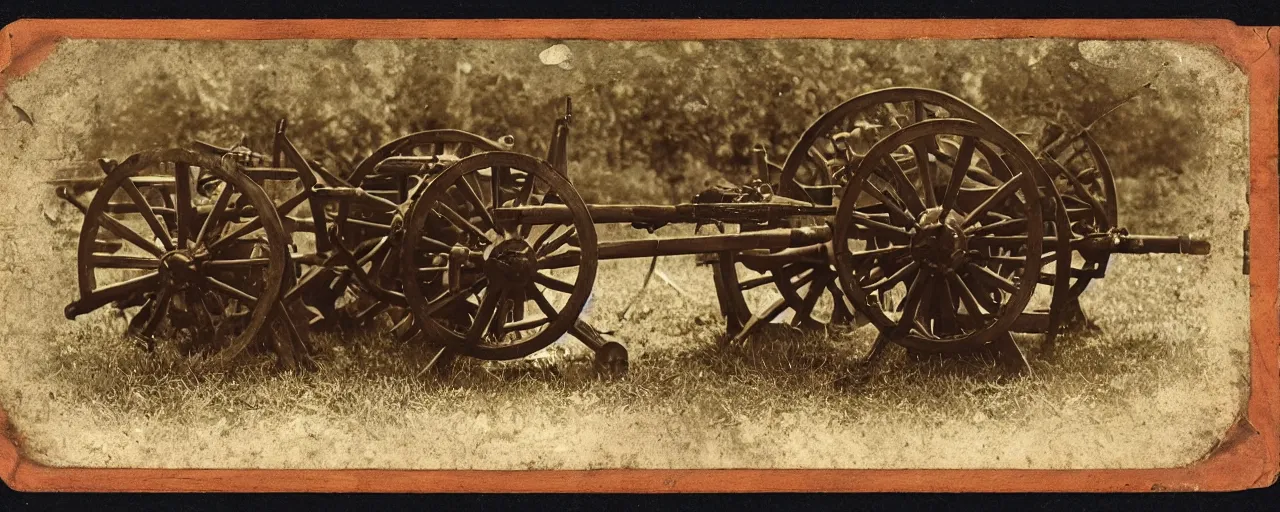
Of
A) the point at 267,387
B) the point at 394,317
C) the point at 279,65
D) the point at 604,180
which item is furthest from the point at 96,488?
the point at 604,180

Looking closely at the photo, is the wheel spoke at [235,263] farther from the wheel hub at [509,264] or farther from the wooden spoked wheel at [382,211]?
the wheel hub at [509,264]

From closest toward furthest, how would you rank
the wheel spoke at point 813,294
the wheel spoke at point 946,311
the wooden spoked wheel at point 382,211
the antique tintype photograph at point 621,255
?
the antique tintype photograph at point 621,255, the wheel spoke at point 946,311, the wooden spoked wheel at point 382,211, the wheel spoke at point 813,294

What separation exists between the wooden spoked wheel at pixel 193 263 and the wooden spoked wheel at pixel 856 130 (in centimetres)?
255

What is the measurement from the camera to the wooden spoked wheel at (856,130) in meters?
6.70

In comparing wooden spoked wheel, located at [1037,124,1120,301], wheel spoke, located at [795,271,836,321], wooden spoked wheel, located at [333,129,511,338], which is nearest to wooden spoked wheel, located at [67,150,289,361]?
wooden spoked wheel, located at [333,129,511,338]

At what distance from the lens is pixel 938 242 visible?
20.9 feet

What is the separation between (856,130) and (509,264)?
1.86 m

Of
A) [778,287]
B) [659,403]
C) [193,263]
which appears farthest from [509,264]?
[193,263]

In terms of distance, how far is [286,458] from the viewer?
248 inches

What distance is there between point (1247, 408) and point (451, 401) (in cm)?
380

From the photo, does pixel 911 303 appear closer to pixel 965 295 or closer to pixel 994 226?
pixel 965 295

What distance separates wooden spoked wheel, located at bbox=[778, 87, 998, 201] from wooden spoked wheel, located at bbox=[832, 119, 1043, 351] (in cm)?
21

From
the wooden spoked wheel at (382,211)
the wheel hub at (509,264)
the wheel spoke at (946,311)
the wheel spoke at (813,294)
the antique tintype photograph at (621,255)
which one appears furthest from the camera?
the wheel spoke at (813,294)

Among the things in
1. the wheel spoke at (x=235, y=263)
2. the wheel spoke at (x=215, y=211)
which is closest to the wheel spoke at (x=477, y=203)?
the wheel spoke at (x=235, y=263)
